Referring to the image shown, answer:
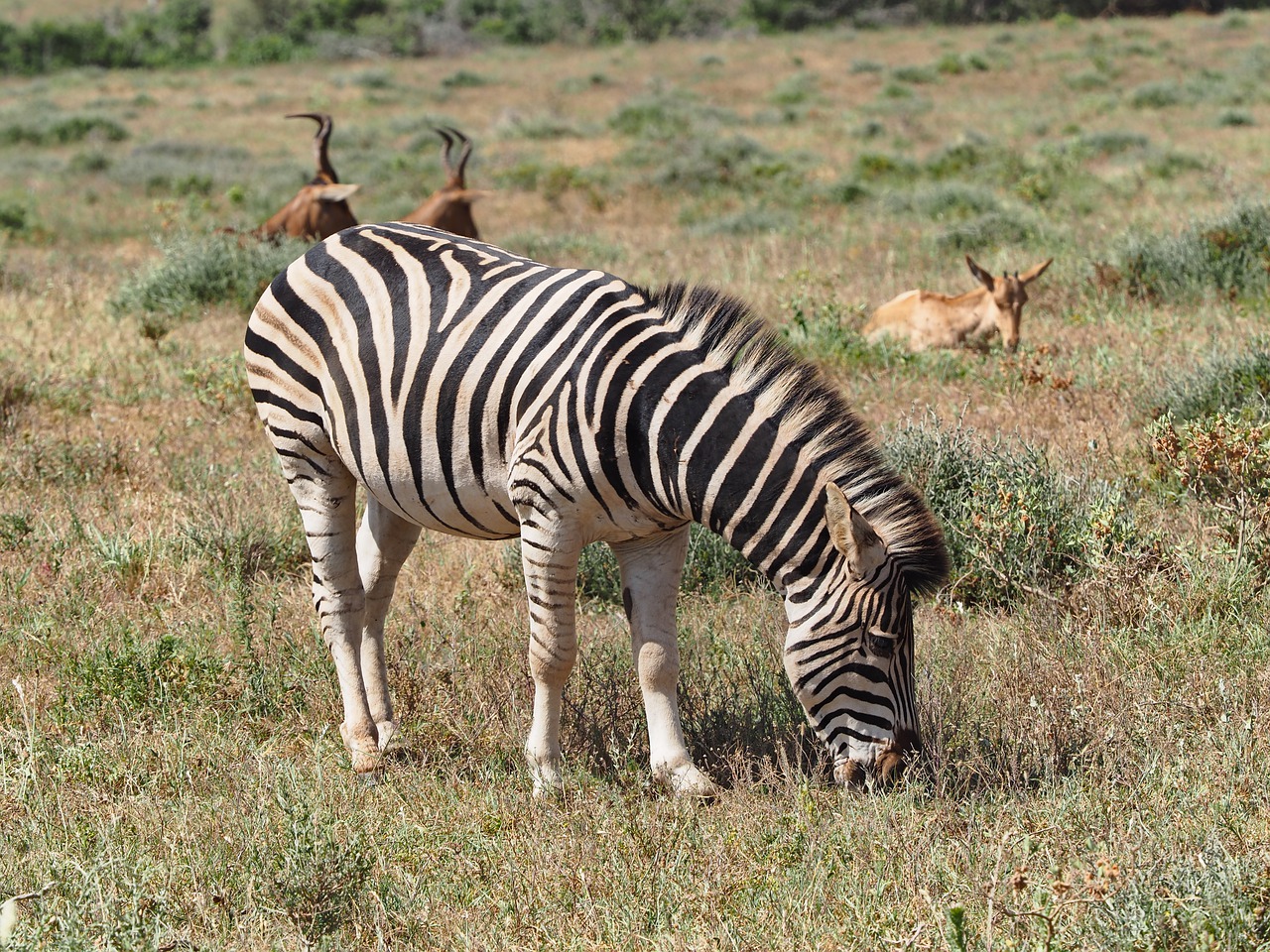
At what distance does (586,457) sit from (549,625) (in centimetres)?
66

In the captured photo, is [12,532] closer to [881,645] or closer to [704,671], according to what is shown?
[704,671]

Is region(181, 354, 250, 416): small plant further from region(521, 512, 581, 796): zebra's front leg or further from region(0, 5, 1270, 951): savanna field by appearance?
region(521, 512, 581, 796): zebra's front leg

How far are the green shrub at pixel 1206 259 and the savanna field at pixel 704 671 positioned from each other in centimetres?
4

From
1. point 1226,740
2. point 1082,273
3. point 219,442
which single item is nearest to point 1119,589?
point 1226,740

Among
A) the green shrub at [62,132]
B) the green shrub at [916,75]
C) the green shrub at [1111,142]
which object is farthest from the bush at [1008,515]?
the green shrub at [916,75]

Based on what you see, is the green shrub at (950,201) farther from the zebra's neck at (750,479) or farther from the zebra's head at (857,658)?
the zebra's head at (857,658)

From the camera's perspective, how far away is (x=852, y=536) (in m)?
3.93

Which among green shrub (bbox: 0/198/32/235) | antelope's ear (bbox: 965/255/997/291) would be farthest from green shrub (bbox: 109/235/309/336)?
antelope's ear (bbox: 965/255/997/291)

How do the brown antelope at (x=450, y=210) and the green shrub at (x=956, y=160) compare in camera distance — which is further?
the green shrub at (x=956, y=160)

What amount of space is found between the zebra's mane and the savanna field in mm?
778

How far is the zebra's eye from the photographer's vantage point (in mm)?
4074

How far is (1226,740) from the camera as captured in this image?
4461 millimetres

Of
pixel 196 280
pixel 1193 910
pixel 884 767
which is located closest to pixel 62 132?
pixel 196 280

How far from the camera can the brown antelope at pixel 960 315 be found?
10.1 meters
